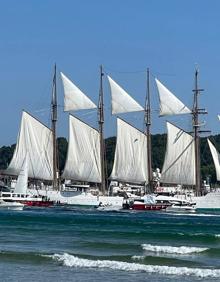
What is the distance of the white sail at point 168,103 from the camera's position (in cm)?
14145

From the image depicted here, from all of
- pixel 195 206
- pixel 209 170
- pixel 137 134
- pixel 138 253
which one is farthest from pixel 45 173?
pixel 138 253

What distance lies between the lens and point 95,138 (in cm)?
13050

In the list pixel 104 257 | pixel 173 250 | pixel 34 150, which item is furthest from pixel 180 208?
pixel 104 257

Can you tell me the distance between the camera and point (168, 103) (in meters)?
142

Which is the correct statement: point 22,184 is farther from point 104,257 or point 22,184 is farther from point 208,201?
point 104,257

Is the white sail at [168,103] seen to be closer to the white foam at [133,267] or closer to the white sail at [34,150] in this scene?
the white sail at [34,150]

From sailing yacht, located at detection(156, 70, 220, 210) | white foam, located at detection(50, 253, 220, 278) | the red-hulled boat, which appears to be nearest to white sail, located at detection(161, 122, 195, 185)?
sailing yacht, located at detection(156, 70, 220, 210)

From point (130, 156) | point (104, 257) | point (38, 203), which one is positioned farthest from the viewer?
point (130, 156)

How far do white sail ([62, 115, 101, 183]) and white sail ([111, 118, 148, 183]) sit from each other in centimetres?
309

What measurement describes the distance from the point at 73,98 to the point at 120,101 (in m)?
8.06

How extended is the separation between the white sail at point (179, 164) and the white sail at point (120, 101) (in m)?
13.1

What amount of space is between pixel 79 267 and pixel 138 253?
311 inches

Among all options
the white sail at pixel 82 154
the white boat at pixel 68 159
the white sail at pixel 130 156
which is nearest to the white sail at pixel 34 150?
the white boat at pixel 68 159

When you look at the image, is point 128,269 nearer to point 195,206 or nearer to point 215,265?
point 215,265
